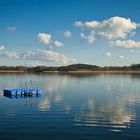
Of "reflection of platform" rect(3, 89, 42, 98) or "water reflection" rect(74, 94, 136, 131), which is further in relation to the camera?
"reflection of platform" rect(3, 89, 42, 98)

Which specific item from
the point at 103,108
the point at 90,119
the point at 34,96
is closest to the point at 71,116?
the point at 90,119

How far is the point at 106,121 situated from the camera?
36.6 m

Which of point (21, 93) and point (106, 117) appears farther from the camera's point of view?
point (21, 93)

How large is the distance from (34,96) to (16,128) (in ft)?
114

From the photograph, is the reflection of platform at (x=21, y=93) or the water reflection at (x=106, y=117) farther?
the reflection of platform at (x=21, y=93)

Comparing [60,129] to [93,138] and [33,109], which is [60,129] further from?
[33,109]

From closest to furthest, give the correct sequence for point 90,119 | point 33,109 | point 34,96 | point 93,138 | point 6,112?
1. point 93,138
2. point 90,119
3. point 6,112
4. point 33,109
5. point 34,96

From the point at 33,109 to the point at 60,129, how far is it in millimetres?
14695

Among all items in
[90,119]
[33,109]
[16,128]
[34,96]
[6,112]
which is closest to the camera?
[16,128]

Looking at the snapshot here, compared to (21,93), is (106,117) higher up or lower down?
lower down

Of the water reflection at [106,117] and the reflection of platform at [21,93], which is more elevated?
the reflection of platform at [21,93]

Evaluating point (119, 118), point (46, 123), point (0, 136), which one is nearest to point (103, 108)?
point (119, 118)

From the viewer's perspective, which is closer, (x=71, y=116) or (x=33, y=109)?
(x=71, y=116)

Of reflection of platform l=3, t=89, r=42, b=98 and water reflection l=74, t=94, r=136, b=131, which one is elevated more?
reflection of platform l=3, t=89, r=42, b=98
